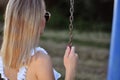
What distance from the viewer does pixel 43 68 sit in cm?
311

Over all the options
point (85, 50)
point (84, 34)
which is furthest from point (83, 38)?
point (85, 50)

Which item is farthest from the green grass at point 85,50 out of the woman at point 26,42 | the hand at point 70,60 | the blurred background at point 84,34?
the woman at point 26,42

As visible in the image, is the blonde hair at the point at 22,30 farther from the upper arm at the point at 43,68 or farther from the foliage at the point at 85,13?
the foliage at the point at 85,13

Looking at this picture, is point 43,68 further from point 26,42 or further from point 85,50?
point 85,50

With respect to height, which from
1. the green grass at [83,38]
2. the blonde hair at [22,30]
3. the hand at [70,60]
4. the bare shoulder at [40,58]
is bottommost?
the green grass at [83,38]

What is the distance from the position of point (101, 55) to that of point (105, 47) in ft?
2.66

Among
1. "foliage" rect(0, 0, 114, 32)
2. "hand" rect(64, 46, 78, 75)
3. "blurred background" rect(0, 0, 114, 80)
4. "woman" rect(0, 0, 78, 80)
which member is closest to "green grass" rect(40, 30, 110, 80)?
"blurred background" rect(0, 0, 114, 80)

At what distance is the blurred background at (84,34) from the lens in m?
8.84

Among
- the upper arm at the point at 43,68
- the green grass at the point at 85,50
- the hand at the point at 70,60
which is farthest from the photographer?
the green grass at the point at 85,50

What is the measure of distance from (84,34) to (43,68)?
9.18 meters

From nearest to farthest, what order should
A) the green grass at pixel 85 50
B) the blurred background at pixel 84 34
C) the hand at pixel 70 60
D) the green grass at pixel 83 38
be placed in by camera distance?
the hand at pixel 70 60 < the green grass at pixel 85 50 < the blurred background at pixel 84 34 < the green grass at pixel 83 38

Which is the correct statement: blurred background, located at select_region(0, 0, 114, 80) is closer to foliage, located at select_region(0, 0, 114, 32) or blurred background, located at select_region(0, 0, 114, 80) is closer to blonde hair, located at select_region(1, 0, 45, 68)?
foliage, located at select_region(0, 0, 114, 32)

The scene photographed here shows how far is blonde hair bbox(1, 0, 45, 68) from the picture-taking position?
3.12 metres

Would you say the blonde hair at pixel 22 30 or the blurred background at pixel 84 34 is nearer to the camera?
the blonde hair at pixel 22 30
